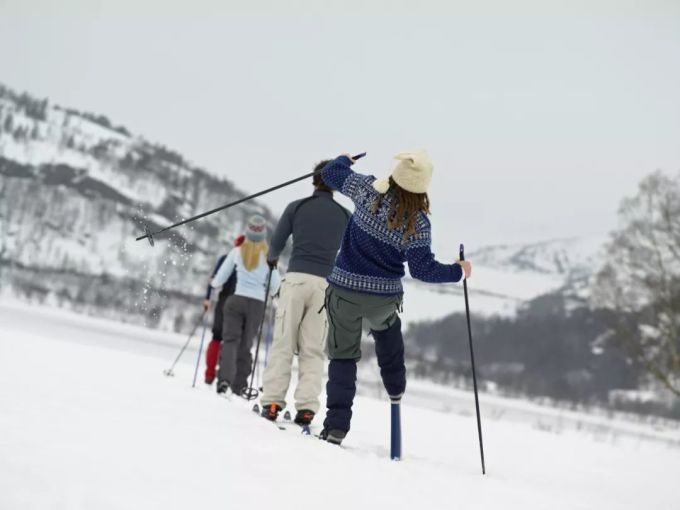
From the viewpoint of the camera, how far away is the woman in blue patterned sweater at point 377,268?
4.46 metres

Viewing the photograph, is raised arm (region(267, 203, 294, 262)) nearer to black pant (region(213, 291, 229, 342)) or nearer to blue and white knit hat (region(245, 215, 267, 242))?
blue and white knit hat (region(245, 215, 267, 242))

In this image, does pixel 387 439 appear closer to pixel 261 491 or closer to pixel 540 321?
pixel 261 491

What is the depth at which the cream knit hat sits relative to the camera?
4.42 m

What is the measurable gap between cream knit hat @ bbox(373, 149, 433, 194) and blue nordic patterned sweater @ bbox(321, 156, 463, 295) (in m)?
0.10

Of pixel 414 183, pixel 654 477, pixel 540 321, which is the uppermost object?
pixel 540 321

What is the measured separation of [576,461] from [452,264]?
4.26 m

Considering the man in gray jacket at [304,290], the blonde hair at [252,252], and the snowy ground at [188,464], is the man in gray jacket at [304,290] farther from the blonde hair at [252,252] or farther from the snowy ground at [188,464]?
the blonde hair at [252,252]

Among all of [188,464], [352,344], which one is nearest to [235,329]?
[352,344]

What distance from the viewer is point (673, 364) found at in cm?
1973

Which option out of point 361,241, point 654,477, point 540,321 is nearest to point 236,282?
point 361,241

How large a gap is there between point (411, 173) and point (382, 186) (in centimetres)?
21

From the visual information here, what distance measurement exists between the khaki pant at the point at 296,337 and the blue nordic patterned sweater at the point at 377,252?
900 mm

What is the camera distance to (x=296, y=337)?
5766 mm

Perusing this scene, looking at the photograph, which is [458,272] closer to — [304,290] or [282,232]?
[304,290]
